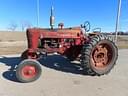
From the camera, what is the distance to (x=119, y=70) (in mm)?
8320

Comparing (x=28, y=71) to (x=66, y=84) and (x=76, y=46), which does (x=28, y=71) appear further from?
(x=76, y=46)

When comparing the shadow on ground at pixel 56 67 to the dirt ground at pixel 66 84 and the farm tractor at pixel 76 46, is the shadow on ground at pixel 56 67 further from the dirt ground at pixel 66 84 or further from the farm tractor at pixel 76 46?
the farm tractor at pixel 76 46

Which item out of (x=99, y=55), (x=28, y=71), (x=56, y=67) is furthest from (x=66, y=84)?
(x=56, y=67)

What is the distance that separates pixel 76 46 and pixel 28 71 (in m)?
2.46

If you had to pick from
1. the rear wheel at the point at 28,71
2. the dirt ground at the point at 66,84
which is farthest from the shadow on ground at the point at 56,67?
the rear wheel at the point at 28,71

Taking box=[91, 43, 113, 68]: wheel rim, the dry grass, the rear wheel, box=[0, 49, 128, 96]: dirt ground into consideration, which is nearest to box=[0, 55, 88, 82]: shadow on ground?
box=[0, 49, 128, 96]: dirt ground

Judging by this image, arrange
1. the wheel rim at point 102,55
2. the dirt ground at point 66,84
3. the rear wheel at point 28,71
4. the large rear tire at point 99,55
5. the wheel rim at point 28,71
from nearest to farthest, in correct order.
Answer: the dirt ground at point 66,84
the rear wheel at point 28,71
the wheel rim at point 28,71
the large rear tire at point 99,55
the wheel rim at point 102,55

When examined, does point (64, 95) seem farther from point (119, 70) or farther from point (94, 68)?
point (119, 70)

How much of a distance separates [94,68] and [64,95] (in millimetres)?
2338

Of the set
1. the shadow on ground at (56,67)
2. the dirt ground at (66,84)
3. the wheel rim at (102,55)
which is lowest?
the dirt ground at (66,84)

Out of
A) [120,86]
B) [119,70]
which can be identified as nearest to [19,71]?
[120,86]

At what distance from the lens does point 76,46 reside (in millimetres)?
8016

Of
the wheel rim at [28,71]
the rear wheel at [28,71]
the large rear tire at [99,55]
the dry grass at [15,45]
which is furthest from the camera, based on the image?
the dry grass at [15,45]

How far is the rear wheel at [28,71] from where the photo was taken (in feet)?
20.4
